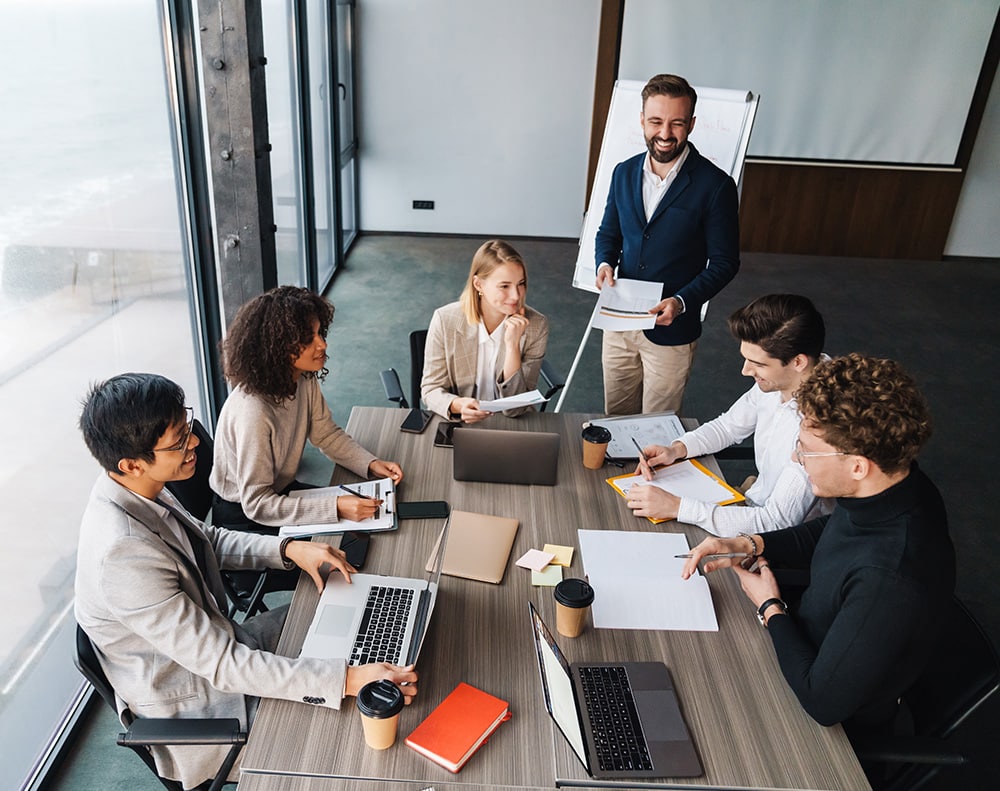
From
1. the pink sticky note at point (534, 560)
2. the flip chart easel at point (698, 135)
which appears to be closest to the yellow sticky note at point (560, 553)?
the pink sticky note at point (534, 560)

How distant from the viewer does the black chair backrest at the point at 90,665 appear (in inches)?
64.9

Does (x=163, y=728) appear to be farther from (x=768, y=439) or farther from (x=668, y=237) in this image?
(x=668, y=237)

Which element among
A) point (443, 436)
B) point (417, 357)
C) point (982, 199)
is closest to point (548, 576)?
point (443, 436)

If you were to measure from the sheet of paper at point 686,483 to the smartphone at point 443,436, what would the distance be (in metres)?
0.56

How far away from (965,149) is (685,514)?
21.3ft

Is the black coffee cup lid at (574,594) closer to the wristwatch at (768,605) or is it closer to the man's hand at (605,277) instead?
the wristwatch at (768,605)

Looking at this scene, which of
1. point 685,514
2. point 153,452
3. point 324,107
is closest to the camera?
point 153,452

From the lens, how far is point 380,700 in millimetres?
1502

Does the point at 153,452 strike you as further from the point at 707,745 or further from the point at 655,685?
the point at 707,745

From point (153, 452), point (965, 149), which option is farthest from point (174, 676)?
point (965, 149)

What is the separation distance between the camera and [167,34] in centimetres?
306

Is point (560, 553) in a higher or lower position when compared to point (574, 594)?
lower

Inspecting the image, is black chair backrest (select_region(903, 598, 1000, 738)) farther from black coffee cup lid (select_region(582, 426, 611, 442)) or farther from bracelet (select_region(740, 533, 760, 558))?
black coffee cup lid (select_region(582, 426, 611, 442))

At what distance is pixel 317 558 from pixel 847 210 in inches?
265
